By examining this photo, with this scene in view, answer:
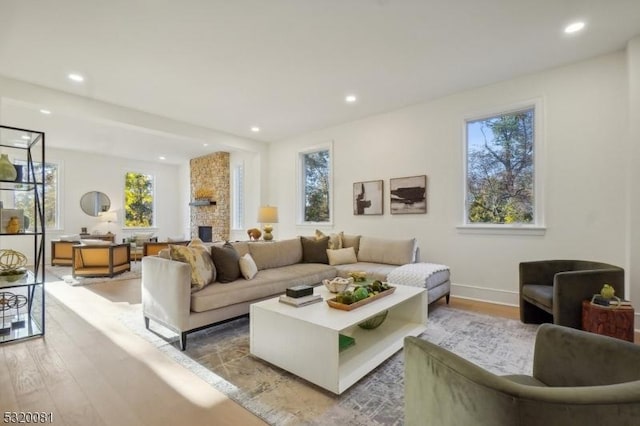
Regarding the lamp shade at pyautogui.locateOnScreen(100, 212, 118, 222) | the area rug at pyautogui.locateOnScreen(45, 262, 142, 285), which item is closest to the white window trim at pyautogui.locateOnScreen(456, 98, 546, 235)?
the area rug at pyautogui.locateOnScreen(45, 262, 142, 285)

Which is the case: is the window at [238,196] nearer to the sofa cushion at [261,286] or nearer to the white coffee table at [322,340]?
the sofa cushion at [261,286]

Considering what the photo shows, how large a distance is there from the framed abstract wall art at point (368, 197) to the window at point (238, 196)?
347 centimetres

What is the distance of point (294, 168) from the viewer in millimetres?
6449

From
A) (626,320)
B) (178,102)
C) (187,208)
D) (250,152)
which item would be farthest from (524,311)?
(187,208)

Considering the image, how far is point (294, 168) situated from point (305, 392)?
5.01 meters

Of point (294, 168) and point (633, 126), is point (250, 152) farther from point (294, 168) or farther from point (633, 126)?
point (633, 126)

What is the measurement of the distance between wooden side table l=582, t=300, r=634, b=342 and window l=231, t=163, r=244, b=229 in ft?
22.0

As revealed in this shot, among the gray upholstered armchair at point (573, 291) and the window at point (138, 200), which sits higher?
the window at point (138, 200)

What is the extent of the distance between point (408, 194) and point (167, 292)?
141 inches

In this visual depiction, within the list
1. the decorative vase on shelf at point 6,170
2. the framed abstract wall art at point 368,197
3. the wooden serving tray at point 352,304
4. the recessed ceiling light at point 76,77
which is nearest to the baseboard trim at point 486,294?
the framed abstract wall art at point 368,197

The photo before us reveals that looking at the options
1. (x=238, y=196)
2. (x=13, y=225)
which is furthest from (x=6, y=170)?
(x=238, y=196)

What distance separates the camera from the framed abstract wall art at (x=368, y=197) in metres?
5.08

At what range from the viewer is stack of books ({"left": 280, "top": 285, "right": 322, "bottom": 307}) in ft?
7.69

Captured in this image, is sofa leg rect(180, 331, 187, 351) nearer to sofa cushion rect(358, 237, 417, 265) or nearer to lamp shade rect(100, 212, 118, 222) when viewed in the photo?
sofa cushion rect(358, 237, 417, 265)
